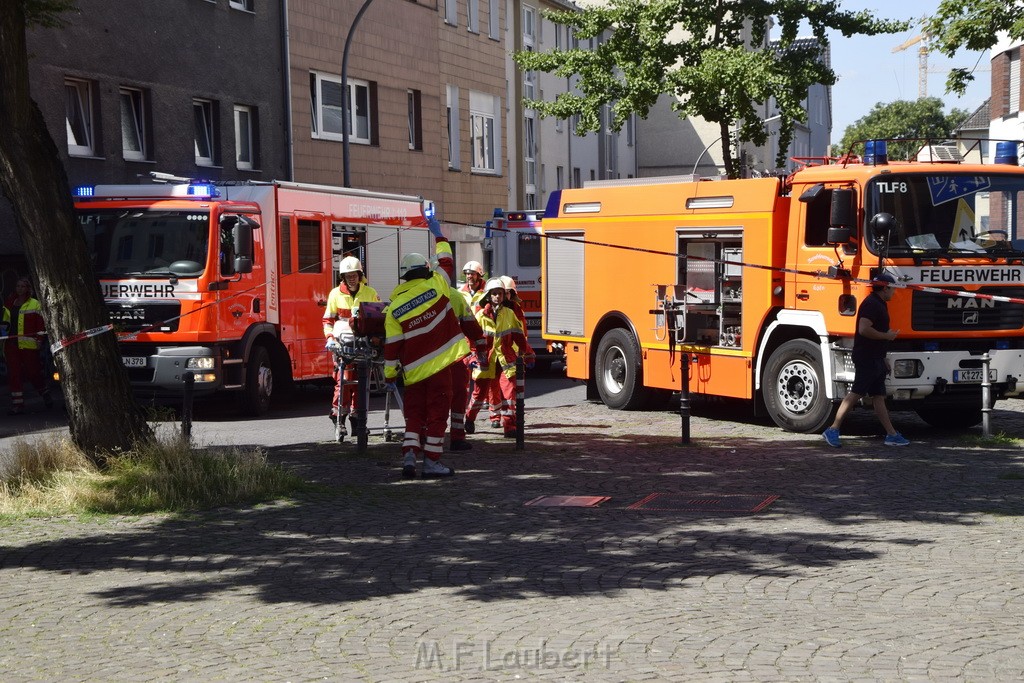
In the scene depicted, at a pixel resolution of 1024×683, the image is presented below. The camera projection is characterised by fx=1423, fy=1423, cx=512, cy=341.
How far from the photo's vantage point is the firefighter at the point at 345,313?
14.0 metres

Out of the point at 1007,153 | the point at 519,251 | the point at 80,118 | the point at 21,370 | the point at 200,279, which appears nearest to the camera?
the point at 1007,153

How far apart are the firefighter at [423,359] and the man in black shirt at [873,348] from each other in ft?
13.2

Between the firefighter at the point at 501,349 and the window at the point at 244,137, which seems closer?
the firefighter at the point at 501,349

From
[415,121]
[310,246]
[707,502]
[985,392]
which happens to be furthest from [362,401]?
[415,121]

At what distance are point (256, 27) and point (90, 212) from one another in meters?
12.2

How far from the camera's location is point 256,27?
2827 centimetres

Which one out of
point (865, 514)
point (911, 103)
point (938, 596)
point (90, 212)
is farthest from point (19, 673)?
point (911, 103)

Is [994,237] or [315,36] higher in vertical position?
[315,36]

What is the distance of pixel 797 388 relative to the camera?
47.0 ft

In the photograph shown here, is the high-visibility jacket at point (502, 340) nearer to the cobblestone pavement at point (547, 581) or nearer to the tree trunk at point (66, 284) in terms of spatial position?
the cobblestone pavement at point (547, 581)

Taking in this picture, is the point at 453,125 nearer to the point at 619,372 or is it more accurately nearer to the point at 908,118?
the point at 619,372

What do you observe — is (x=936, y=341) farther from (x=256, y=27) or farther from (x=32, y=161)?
(x=256, y=27)

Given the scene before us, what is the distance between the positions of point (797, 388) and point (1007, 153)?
3.34m

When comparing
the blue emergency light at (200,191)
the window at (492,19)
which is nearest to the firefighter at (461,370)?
the blue emergency light at (200,191)
